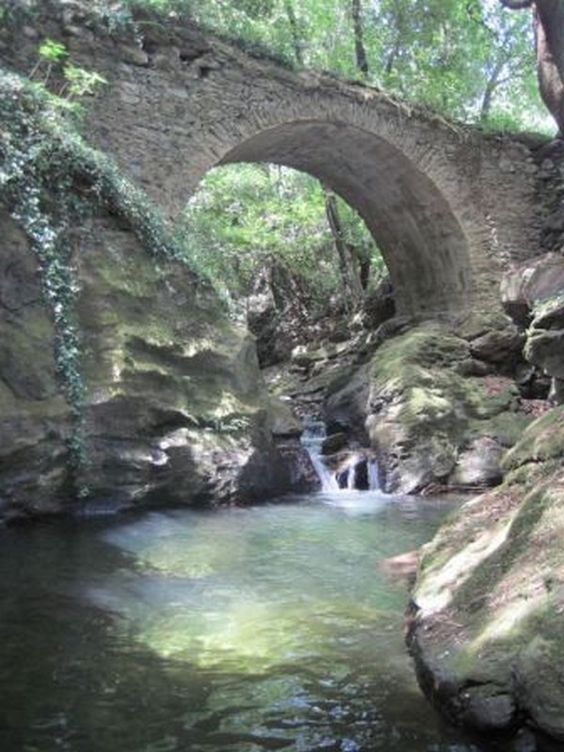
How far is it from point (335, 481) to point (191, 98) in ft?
17.7

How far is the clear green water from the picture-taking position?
3.04 metres

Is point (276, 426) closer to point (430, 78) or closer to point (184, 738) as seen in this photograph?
point (184, 738)

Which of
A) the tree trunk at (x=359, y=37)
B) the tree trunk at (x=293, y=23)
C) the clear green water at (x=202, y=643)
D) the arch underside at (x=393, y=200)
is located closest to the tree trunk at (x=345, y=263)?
the tree trunk at (x=359, y=37)

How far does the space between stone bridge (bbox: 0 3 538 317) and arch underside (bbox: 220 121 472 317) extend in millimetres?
26

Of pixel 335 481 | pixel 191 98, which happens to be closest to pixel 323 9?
pixel 191 98

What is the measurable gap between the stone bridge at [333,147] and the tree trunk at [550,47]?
126 inches

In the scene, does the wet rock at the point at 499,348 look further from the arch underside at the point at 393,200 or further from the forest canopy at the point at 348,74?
the forest canopy at the point at 348,74

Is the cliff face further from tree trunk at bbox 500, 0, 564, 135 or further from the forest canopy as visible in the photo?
the forest canopy

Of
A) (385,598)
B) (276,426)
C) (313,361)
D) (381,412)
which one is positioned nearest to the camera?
(385,598)

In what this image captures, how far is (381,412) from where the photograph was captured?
35.3ft

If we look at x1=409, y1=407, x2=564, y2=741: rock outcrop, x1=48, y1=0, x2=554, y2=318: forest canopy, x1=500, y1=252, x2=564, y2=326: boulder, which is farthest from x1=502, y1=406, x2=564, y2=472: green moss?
x1=48, y1=0, x2=554, y2=318: forest canopy

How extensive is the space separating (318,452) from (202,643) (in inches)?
284

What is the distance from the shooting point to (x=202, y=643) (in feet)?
13.1

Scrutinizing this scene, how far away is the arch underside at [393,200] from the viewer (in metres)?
12.0
